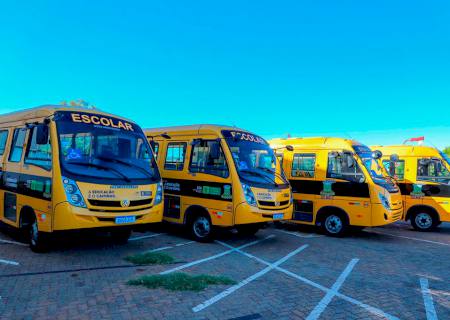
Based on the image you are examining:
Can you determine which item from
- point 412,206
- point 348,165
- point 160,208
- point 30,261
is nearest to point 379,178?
point 348,165

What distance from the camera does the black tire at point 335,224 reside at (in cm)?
1012

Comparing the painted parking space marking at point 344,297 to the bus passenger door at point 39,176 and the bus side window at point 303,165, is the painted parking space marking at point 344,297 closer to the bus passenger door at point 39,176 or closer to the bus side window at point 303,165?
the bus passenger door at point 39,176

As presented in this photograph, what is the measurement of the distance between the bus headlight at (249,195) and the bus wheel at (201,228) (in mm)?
1173

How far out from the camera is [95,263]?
256 inches

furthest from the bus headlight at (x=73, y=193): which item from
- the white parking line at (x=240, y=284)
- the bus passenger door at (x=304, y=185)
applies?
the bus passenger door at (x=304, y=185)

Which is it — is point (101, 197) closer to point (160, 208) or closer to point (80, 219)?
point (80, 219)

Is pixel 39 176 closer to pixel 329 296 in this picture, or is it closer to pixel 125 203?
pixel 125 203

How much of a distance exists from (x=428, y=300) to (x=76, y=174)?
19.3 feet

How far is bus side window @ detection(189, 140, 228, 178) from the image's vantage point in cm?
837

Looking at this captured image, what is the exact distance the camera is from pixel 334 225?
1032 centimetres

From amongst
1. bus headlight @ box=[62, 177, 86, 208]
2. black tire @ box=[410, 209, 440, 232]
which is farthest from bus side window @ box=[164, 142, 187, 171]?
black tire @ box=[410, 209, 440, 232]

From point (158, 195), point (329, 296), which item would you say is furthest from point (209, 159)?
point (329, 296)

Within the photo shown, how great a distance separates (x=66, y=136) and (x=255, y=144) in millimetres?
4424

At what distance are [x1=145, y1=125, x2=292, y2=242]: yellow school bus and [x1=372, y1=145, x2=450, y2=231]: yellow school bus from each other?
549 cm
